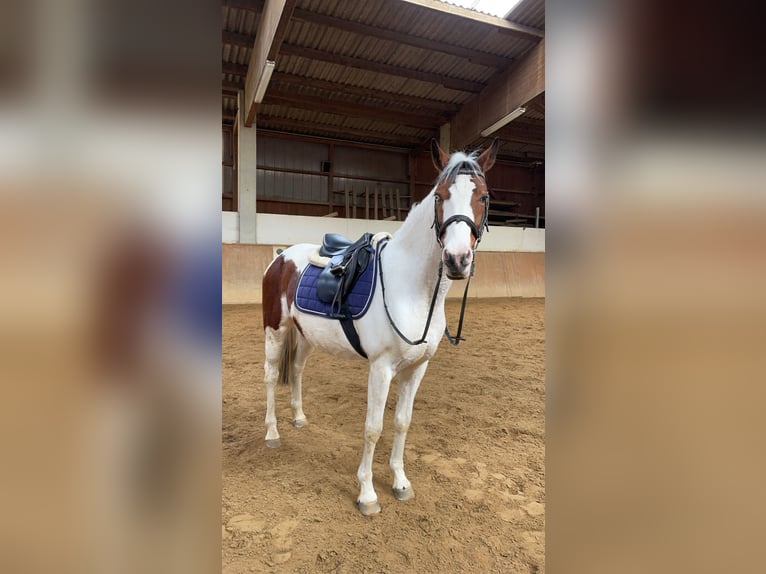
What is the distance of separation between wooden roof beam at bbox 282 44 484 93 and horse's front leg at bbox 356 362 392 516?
6.96 m

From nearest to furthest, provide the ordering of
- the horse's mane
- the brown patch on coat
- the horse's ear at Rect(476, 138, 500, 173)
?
the horse's mane, the horse's ear at Rect(476, 138, 500, 173), the brown patch on coat

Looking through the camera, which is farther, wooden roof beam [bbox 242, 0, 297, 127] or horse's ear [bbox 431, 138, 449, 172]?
wooden roof beam [bbox 242, 0, 297, 127]

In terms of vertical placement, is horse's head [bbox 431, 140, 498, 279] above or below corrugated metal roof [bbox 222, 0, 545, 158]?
below

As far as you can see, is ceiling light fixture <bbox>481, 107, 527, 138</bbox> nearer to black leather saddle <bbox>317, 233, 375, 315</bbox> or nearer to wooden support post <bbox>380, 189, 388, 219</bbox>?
wooden support post <bbox>380, 189, 388, 219</bbox>

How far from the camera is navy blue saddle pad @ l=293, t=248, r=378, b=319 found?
1.75 metres

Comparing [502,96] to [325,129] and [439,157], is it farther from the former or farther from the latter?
[439,157]

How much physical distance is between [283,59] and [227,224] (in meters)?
3.50

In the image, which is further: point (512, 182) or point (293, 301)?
point (512, 182)

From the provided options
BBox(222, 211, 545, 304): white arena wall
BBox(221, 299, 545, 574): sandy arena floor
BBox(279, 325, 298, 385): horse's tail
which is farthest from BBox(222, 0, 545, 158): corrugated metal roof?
BBox(221, 299, 545, 574): sandy arena floor

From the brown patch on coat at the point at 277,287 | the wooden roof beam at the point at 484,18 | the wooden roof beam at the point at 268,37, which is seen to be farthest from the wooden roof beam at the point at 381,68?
the brown patch on coat at the point at 277,287
